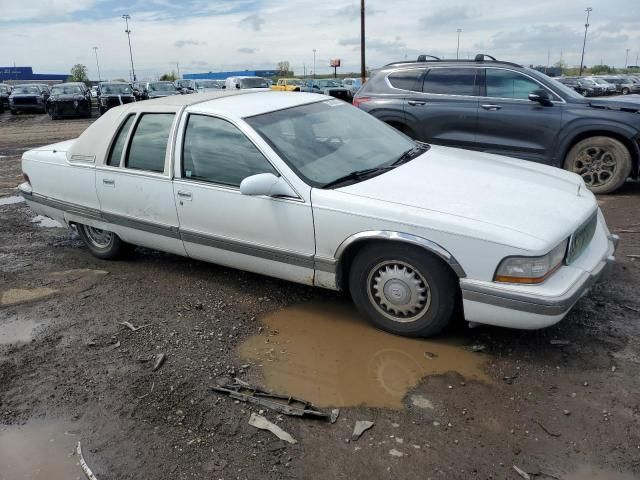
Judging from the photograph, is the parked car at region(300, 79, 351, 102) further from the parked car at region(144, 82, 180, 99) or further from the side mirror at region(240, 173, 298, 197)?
the side mirror at region(240, 173, 298, 197)

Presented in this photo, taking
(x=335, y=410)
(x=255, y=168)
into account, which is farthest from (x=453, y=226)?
(x=255, y=168)

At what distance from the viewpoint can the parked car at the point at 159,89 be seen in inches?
1038

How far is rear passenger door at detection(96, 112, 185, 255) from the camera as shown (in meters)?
4.46

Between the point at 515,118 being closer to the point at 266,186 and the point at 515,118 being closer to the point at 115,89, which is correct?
the point at 266,186

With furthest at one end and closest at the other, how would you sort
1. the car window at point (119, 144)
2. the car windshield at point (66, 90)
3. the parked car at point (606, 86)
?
1. the parked car at point (606, 86)
2. the car windshield at point (66, 90)
3. the car window at point (119, 144)

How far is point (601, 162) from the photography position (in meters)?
7.21

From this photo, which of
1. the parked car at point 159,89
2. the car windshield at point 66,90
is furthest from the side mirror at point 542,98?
the car windshield at point 66,90

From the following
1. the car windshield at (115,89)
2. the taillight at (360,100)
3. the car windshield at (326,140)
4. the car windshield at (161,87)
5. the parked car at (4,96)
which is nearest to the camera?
the car windshield at (326,140)

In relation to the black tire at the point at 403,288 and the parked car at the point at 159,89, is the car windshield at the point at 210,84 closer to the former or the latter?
the parked car at the point at 159,89

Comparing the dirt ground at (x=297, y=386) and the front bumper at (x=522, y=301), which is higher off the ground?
the front bumper at (x=522, y=301)

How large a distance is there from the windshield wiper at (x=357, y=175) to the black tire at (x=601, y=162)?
4.29 meters

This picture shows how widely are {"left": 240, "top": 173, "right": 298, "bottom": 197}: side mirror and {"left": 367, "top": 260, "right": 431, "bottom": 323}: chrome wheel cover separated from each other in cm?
79

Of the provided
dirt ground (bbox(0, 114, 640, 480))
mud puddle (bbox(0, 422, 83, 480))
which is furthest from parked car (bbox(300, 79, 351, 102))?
mud puddle (bbox(0, 422, 83, 480))

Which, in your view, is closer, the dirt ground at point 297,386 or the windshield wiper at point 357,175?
the dirt ground at point 297,386
